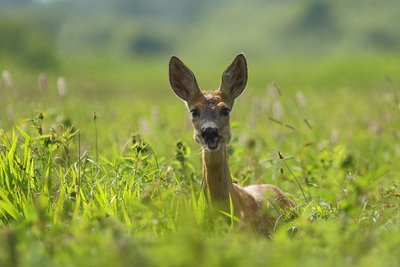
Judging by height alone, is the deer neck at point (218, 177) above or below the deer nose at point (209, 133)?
below

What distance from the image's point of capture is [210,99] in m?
5.90

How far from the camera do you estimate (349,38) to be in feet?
317

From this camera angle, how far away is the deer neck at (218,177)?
5.28 m

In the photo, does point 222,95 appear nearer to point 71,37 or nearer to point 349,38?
point 349,38

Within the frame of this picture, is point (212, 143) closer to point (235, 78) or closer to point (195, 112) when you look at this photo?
point (195, 112)

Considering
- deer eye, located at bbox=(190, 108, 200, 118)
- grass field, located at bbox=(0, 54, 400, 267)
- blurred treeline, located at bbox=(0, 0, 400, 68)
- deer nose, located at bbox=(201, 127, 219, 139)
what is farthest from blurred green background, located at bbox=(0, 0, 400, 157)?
deer nose, located at bbox=(201, 127, 219, 139)

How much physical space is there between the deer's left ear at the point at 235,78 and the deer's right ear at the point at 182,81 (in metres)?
0.25

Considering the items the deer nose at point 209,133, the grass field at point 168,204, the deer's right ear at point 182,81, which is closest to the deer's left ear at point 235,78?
the deer's right ear at point 182,81

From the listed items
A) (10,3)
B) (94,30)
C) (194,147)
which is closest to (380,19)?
(94,30)

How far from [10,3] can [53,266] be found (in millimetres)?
195381

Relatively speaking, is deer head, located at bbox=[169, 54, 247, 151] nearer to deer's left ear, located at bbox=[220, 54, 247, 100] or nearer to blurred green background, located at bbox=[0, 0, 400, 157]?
deer's left ear, located at bbox=[220, 54, 247, 100]

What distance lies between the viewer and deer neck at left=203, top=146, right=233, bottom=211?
208 inches

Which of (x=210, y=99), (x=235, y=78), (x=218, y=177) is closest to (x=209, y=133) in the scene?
(x=218, y=177)

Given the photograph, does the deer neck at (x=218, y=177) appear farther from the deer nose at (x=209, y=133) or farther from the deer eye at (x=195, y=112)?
the deer eye at (x=195, y=112)
